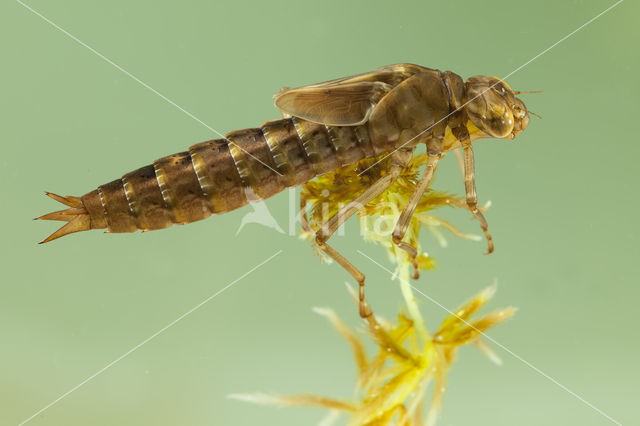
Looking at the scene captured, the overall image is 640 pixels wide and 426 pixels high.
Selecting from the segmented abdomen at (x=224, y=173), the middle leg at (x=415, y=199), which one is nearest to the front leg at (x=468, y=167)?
the middle leg at (x=415, y=199)

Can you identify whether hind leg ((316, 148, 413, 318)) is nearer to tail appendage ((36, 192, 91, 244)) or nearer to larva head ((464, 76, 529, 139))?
larva head ((464, 76, 529, 139))

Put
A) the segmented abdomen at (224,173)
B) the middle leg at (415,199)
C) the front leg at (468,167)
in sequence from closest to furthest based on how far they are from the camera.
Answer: the segmented abdomen at (224,173), the middle leg at (415,199), the front leg at (468,167)

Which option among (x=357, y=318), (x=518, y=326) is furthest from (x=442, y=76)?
(x=518, y=326)

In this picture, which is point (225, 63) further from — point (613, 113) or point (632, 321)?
point (632, 321)

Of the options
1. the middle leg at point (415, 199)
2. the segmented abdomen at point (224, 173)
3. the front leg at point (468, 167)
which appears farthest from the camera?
the front leg at point (468, 167)

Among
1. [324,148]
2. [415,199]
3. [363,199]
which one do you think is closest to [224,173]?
[324,148]

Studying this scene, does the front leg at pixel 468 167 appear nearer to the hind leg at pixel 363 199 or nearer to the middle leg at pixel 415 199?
the middle leg at pixel 415 199

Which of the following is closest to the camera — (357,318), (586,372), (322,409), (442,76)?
(442,76)

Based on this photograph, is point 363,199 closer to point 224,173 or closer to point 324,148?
point 324,148
